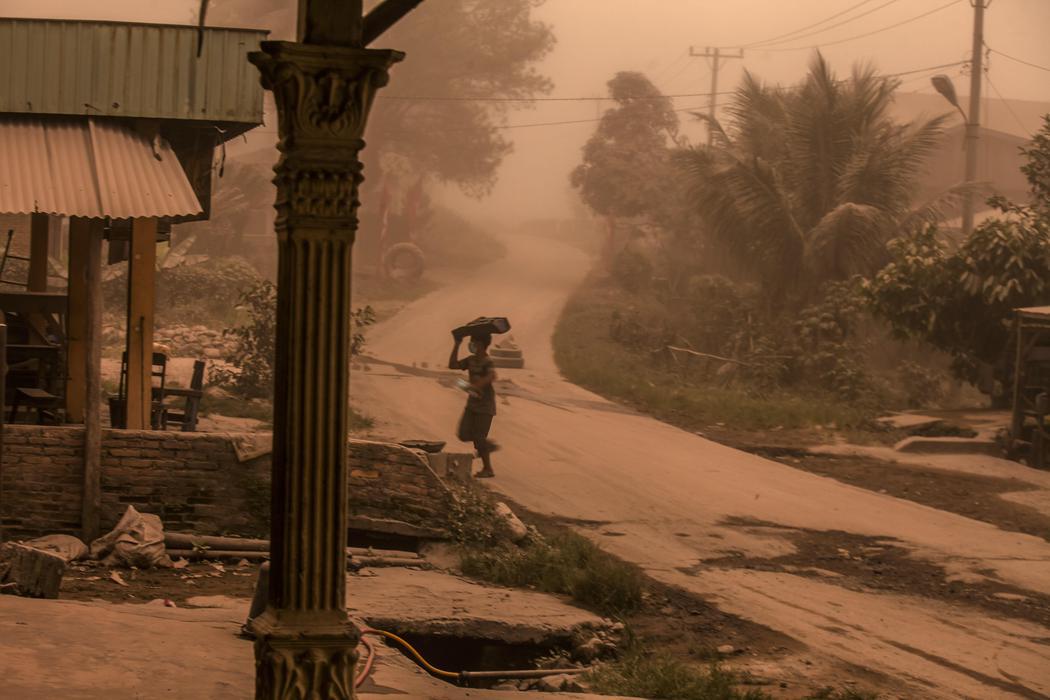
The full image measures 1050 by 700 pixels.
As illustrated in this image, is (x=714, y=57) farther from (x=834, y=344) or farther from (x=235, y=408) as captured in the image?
(x=235, y=408)

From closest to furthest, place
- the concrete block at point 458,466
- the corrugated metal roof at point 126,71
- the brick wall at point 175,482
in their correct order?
the brick wall at point 175,482, the corrugated metal roof at point 126,71, the concrete block at point 458,466

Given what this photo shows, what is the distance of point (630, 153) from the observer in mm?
43281

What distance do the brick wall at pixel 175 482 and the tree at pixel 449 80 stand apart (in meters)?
36.1

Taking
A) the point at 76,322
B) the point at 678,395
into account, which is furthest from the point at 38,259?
the point at 678,395

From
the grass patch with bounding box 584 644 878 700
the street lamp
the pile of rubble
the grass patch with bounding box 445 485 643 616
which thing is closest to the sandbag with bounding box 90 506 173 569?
the grass patch with bounding box 445 485 643 616

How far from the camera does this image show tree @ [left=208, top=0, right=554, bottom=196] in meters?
47.1

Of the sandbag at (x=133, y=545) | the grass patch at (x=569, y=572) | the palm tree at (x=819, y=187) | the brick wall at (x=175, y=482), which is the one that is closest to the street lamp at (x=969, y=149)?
the palm tree at (x=819, y=187)

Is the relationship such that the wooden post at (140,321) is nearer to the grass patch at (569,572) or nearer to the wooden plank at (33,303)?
the wooden plank at (33,303)

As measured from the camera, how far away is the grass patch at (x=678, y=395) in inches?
840

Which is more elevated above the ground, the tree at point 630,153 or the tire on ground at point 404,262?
the tree at point 630,153

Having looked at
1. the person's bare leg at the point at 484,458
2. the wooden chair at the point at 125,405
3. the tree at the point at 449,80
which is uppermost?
the tree at the point at 449,80

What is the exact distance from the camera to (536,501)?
13906 mm

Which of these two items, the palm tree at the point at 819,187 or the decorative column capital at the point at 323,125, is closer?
the decorative column capital at the point at 323,125

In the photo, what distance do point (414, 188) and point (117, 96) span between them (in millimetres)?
35021
